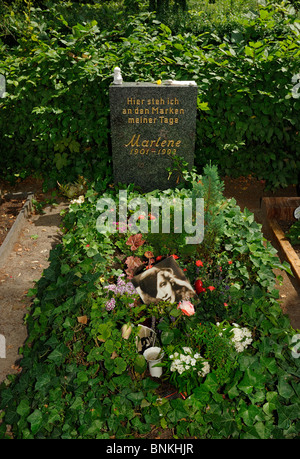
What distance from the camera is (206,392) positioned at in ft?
9.13

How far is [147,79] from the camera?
219 inches

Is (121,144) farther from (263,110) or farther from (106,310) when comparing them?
(106,310)

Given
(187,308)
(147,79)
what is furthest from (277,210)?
(187,308)

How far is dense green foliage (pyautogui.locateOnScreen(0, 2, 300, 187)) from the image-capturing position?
5531 millimetres

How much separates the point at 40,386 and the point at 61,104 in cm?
430

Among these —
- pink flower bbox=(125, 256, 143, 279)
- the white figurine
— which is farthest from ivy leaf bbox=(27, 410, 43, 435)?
the white figurine

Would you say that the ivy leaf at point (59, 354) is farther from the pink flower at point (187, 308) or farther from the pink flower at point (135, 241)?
the pink flower at point (135, 241)

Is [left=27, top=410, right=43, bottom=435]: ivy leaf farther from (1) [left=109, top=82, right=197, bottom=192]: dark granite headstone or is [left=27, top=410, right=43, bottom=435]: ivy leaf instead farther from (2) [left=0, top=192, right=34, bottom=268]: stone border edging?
(1) [left=109, top=82, right=197, bottom=192]: dark granite headstone

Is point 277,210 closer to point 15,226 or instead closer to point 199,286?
point 199,286

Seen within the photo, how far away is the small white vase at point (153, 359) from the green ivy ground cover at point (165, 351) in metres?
0.07

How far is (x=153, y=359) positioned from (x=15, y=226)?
10.1 ft

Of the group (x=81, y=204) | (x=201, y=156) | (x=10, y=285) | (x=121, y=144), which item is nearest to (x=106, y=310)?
(x=10, y=285)

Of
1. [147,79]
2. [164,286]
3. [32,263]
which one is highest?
[147,79]

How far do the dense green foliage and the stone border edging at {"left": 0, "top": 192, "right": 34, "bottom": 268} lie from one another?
0.43 metres
